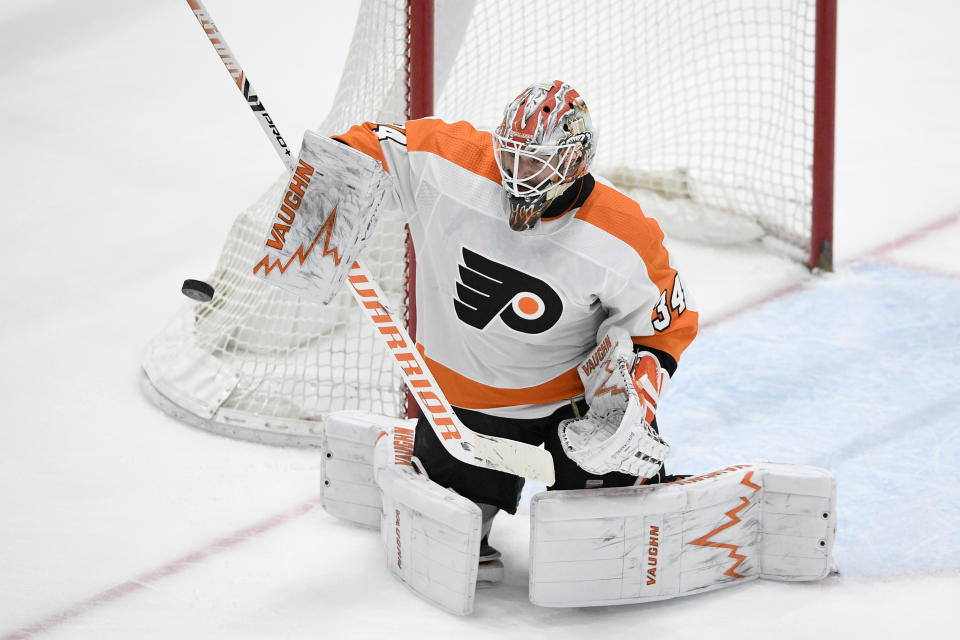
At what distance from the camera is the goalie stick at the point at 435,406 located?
283 cm

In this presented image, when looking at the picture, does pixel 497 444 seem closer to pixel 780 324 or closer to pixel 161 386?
pixel 161 386

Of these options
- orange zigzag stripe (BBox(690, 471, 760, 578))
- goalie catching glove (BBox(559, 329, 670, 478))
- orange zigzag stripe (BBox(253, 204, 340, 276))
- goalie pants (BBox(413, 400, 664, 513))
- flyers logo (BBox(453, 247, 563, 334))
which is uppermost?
orange zigzag stripe (BBox(253, 204, 340, 276))

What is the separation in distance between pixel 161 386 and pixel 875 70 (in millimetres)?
3957

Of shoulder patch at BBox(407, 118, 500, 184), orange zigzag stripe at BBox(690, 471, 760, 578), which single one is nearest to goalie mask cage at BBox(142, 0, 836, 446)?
shoulder patch at BBox(407, 118, 500, 184)

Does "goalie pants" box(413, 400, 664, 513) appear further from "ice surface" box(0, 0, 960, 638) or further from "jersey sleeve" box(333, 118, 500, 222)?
"jersey sleeve" box(333, 118, 500, 222)

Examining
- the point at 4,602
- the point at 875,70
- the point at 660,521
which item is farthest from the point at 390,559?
the point at 875,70

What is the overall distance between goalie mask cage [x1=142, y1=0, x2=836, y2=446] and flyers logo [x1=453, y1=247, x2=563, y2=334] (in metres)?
0.80

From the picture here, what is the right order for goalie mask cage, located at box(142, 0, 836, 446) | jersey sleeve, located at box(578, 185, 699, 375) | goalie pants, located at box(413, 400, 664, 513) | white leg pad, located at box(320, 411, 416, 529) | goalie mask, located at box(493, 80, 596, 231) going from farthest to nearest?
goalie mask cage, located at box(142, 0, 836, 446) → white leg pad, located at box(320, 411, 416, 529) → goalie pants, located at box(413, 400, 664, 513) → jersey sleeve, located at box(578, 185, 699, 375) → goalie mask, located at box(493, 80, 596, 231)

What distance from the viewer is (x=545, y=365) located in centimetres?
292

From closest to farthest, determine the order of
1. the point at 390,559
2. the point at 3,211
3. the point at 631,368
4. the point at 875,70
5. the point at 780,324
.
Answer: the point at 631,368 < the point at 390,559 < the point at 780,324 < the point at 3,211 < the point at 875,70

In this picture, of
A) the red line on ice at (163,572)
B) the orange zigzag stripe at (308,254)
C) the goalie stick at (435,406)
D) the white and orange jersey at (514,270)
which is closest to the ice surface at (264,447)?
the red line on ice at (163,572)

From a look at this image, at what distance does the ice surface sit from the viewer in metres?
2.96

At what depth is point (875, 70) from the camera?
6.33 metres

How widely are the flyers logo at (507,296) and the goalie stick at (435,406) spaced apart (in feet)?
0.55
